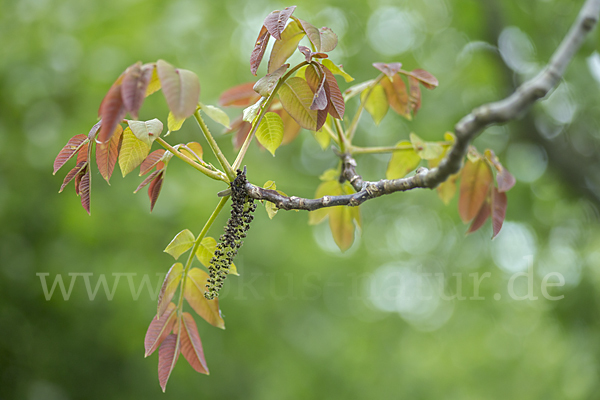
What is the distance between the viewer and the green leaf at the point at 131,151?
1.17 metres

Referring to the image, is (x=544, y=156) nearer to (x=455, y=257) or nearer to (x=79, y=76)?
(x=455, y=257)

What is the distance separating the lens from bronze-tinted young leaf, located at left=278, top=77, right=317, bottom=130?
3.65 ft

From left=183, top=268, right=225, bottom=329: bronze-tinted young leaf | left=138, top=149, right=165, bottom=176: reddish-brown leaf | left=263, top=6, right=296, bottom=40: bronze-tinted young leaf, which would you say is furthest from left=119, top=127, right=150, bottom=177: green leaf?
left=263, top=6, right=296, bottom=40: bronze-tinted young leaf

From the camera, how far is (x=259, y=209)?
477 centimetres

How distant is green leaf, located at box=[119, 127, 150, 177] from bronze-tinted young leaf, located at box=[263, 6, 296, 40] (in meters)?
0.45

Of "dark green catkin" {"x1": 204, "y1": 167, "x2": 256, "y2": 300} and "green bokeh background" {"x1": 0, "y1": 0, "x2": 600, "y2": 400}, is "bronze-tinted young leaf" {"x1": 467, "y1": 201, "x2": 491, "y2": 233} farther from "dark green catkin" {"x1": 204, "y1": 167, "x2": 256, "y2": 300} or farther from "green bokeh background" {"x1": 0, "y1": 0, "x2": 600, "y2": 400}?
"green bokeh background" {"x1": 0, "y1": 0, "x2": 600, "y2": 400}

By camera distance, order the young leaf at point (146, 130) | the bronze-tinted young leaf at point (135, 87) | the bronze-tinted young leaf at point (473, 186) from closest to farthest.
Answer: the bronze-tinted young leaf at point (135, 87) < the young leaf at point (146, 130) < the bronze-tinted young leaf at point (473, 186)

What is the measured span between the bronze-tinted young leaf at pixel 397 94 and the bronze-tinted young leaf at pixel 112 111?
101 cm

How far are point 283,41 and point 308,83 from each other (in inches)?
5.4

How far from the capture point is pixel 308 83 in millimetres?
1124

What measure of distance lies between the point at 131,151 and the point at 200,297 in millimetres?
468

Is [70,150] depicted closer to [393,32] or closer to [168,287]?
[168,287]

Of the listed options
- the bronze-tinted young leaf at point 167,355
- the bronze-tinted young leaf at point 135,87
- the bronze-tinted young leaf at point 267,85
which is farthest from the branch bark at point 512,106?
the bronze-tinted young leaf at point 167,355

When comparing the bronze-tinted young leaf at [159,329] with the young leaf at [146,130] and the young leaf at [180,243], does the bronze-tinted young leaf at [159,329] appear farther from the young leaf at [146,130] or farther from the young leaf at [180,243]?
the young leaf at [146,130]
